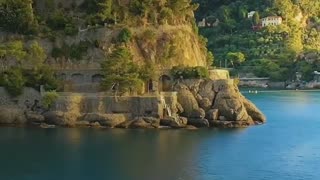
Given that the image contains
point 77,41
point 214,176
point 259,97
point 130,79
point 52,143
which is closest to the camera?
point 214,176

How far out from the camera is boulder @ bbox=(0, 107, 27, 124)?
50.6m

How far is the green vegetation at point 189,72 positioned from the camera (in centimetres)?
5216

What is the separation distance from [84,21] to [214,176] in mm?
24610

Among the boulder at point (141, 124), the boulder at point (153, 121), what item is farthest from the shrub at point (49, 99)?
the boulder at point (153, 121)

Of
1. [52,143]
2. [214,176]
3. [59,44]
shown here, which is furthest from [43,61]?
[214,176]

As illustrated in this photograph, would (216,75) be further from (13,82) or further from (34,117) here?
(13,82)

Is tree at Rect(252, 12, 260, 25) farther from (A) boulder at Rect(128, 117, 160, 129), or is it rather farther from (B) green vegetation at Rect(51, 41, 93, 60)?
(A) boulder at Rect(128, 117, 160, 129)

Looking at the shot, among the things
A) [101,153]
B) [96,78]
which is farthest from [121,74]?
[101,153]

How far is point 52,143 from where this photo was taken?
42.5 metres

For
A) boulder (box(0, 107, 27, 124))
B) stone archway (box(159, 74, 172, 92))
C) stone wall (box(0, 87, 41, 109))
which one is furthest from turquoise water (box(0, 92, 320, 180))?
stone archway (box(159, 74, 172, 92))

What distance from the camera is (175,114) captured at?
50969 mm

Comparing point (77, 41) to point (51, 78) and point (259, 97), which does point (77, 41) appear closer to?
point (51, 78)

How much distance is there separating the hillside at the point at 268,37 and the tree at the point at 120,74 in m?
60.4

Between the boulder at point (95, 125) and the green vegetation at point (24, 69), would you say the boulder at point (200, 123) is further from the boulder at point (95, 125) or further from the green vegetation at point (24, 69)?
the green vegetation at point (24, 69)
